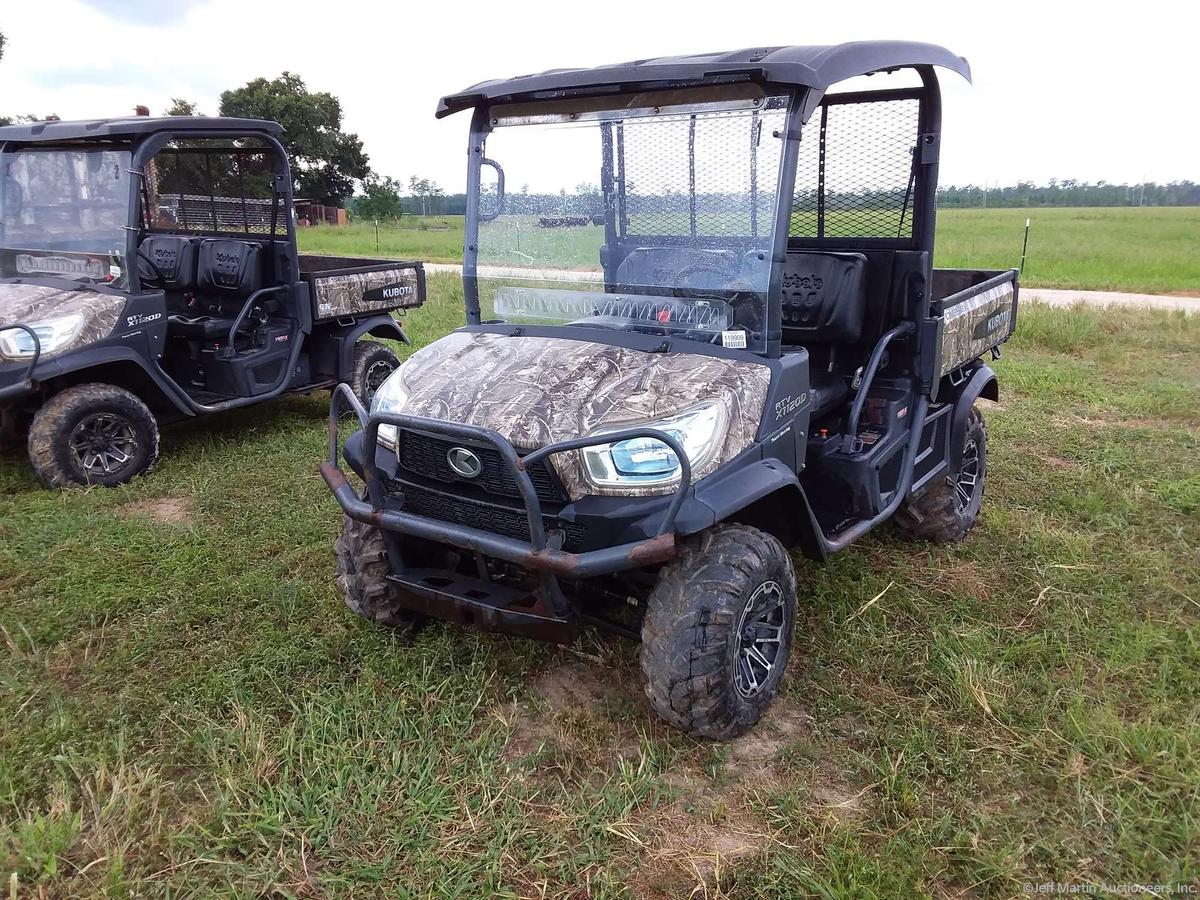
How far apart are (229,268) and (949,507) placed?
17.5 feet

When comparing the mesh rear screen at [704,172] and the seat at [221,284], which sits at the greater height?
the mesh rear screen at [704,172]

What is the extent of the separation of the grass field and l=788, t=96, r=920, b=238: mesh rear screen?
1901mm

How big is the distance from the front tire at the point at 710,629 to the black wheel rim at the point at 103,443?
13.9 feet

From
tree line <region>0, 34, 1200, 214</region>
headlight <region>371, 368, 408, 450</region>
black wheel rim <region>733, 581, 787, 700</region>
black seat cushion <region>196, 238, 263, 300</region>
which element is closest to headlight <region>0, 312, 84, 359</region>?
black seat cushion <region>196, 238, 263, 300</region>

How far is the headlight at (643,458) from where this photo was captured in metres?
2.88

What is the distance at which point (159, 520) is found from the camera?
16.8ft

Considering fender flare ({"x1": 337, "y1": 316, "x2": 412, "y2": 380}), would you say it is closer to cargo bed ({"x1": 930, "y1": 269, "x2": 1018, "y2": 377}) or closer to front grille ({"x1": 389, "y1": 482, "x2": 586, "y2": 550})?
front grille ({"x1": 389, "y1": 482, "x2": 586, "y2": 550})

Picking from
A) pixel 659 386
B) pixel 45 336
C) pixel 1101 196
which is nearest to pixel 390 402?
pixel 659 386

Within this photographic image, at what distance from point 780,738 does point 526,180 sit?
93.7 inches

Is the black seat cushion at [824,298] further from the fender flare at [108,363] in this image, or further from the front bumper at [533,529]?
the fender flare at [108,363]

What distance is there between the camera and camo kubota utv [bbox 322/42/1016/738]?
2.90 meters

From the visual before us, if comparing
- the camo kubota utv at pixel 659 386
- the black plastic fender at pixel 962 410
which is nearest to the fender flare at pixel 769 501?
the camo kubota utv at pixel 659 386

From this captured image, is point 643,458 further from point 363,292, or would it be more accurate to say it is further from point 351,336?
point 363,292

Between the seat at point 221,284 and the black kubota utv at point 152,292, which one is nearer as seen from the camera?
the black kubota utv at point 152,292
